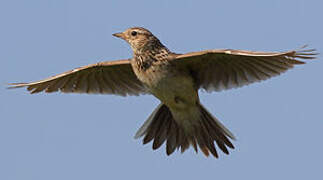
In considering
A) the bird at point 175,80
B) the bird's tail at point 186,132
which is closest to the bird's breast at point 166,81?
the bird at point 175,80

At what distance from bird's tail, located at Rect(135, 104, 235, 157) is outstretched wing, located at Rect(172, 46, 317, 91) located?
49 centimetres

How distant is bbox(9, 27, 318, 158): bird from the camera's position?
9.47 metres

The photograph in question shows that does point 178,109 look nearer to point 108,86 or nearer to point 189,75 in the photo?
point 189,75

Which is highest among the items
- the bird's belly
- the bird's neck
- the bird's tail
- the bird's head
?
the bird's head

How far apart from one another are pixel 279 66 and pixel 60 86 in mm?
3153

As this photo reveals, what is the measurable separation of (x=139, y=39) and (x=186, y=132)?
62.5 inches

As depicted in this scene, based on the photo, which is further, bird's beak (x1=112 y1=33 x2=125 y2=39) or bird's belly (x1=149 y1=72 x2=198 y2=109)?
bird's beak (x1=112 y1=33 x2=125 y2=39)

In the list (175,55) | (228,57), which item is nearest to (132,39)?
(175,55)

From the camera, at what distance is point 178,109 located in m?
10.0

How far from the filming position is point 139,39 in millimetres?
9828

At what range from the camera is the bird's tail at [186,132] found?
410 inches

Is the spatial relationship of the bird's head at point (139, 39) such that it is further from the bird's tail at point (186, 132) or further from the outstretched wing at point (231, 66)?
the bird's tail at point (186, 132)

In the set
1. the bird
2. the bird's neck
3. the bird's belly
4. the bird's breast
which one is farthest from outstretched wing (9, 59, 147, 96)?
the bird's belly

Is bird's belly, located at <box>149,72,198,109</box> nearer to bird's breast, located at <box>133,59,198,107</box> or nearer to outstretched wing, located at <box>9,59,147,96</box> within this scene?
bird's breast, located at <box>133,59,198,107</box>
